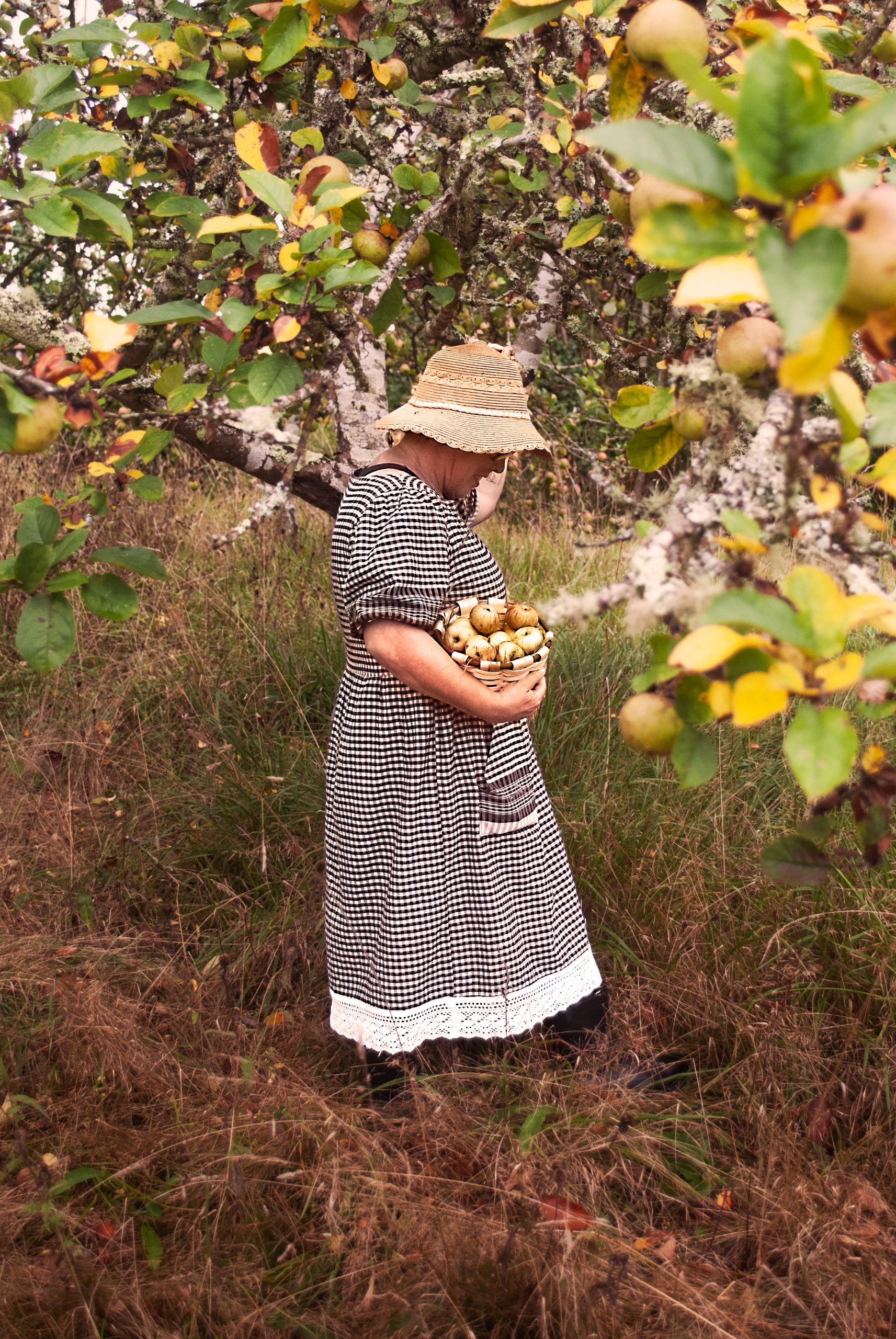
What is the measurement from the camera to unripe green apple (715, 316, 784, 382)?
0.72 metres

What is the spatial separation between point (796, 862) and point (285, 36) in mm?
1348

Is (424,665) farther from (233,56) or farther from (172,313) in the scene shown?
(233,56)

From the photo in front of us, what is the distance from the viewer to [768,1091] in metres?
1.98

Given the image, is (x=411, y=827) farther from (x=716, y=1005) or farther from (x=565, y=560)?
(x=565, y=560)

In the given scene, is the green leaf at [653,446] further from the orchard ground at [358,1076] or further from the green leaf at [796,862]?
the orchard ground at [358,1076]

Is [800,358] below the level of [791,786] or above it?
above

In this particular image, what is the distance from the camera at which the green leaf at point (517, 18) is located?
0.92 meters

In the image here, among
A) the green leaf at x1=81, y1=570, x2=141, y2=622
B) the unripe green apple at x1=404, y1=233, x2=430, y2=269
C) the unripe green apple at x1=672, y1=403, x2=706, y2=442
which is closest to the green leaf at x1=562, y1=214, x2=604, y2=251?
the unripe green apple at x1=672, y1=403, x2=706, y2=442

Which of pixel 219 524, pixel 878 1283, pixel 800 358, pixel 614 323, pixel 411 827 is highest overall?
pixel 800 358

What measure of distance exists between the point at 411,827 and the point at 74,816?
1425 millimetres

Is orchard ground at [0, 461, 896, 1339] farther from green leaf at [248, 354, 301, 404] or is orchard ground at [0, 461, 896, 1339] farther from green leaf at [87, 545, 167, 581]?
green leaf at [248, 354, 301, 404]

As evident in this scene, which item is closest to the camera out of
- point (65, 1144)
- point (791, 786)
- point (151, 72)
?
point (151, 72)

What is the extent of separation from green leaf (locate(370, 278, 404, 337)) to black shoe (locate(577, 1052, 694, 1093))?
4.75 ft

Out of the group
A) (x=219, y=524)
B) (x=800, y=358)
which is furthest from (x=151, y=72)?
(x=219, y=524)
